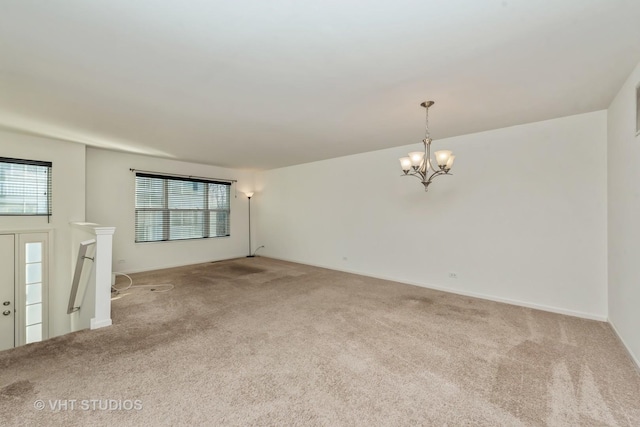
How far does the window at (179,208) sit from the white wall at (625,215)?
718 cm

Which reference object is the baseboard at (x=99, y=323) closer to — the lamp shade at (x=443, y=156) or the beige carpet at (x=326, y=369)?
the beige carpet at (x=326, y=369)

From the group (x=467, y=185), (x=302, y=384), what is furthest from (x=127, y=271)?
(x=467, y=185)

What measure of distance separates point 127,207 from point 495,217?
678 cm

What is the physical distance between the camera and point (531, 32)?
1766 millimetres

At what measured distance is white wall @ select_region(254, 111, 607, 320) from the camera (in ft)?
10.6

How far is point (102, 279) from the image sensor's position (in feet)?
9.83

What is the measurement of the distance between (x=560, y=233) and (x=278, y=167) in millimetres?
5767

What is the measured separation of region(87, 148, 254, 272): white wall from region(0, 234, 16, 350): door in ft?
3.76

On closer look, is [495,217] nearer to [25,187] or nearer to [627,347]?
[627,347]

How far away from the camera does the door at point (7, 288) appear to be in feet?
13.6

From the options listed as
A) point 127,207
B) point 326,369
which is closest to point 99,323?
point 326,369

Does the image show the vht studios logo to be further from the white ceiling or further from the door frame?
the door frame

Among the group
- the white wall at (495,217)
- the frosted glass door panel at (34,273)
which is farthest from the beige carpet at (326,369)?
the frosted glass door panel at (34,273)

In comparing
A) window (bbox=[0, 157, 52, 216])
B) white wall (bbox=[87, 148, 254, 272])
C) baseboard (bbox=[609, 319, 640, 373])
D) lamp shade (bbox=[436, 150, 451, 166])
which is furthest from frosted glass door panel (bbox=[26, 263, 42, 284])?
baseboard (bbox=[609, 319, 640, 373])
